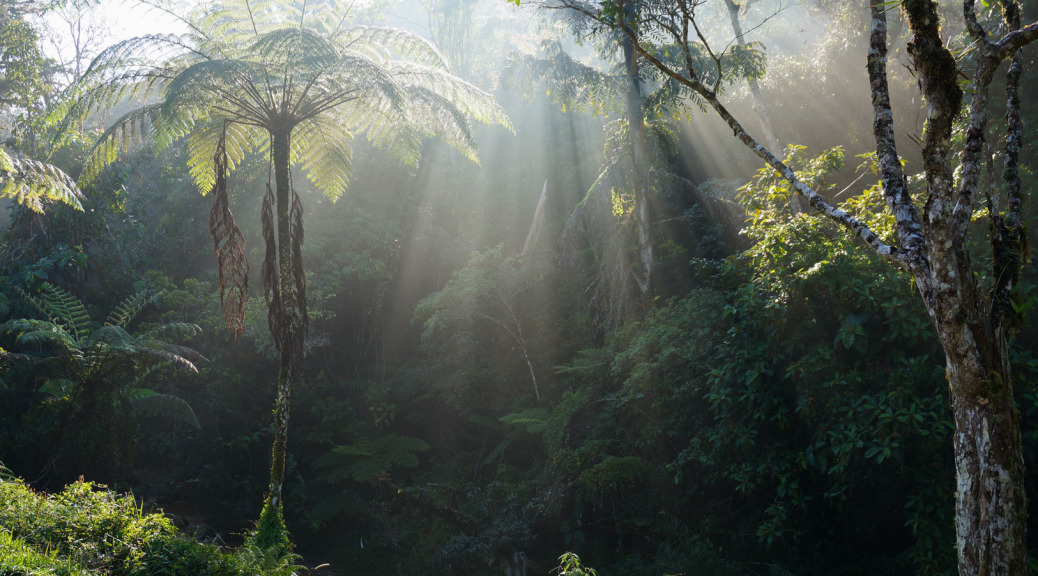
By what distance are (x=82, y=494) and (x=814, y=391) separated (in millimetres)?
6233

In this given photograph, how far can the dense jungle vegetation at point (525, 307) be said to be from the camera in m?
4.14

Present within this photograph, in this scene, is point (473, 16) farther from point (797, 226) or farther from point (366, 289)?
point (797, 226)

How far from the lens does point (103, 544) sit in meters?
4.08

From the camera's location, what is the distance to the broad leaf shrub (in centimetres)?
375

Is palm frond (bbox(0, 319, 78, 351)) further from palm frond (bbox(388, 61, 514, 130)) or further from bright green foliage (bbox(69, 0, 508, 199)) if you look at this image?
palm frond (bbox(388, 61, 514, 130))

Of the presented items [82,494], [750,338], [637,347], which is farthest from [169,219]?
[750,338]

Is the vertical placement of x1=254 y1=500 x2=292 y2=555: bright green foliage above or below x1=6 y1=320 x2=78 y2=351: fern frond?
below

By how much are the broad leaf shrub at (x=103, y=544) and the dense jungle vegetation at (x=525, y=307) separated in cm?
3

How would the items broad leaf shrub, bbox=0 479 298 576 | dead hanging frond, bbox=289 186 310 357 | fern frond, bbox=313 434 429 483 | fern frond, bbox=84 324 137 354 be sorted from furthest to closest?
fern frond, bbox=313 434 429 483 < fern frond, bbox=84 324 137 354 < dead hanging frond, bbox=289 186 310 357 < broad leaf shrub, bbox=0 479 298 576

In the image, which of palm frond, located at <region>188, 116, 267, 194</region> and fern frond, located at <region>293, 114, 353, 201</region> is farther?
fern frond, located at <region>293, 114, 353, 201</region>

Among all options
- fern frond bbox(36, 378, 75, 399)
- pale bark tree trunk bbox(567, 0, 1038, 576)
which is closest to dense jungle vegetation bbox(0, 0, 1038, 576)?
pale bark tree trunk bbox(567, 0, 1038, 576)

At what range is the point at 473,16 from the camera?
21.7 m

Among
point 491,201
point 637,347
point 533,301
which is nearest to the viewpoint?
point 637,347

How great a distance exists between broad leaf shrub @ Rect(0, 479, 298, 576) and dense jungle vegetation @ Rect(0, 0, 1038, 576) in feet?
0.10
